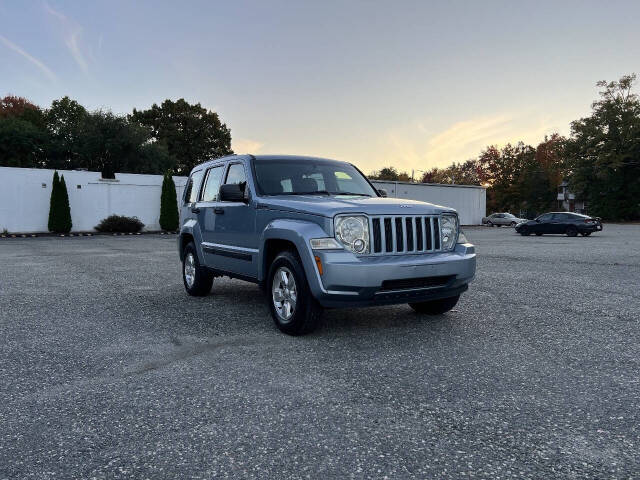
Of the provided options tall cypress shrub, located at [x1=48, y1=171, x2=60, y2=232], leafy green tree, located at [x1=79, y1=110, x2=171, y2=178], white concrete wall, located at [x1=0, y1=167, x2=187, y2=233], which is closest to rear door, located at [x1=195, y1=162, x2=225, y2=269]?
tall cypress shrub, located at [x1=48, y1=171, x2=60, y2=232]

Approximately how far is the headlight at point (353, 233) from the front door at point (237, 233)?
1377 millimetres

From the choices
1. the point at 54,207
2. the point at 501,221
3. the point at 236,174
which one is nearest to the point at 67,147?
the point at 54,207

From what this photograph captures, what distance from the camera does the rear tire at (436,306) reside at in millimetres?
6348

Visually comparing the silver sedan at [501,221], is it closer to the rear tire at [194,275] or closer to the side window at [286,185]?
the rear tire at [194,275]

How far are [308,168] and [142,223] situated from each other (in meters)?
29.2

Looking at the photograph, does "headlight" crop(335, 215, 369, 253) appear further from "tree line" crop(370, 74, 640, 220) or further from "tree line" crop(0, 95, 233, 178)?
"tree line" crop(370, 74, 640, 220)

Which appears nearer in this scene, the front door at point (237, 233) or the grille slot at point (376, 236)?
the grille slot at point (376, 236)

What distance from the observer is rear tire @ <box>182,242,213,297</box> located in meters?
7.96

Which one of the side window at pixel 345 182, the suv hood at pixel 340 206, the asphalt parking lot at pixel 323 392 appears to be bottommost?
the asphalt parking lot at pixel 323 392

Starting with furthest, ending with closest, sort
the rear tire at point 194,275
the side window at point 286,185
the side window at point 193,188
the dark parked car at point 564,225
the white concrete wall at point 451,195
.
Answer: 1. the white concrete wall at point 451,195
2. the dark parked car at point 564,225
3. the side window at point 193,188
4. the rear tire at point 194,275
5. the side window at point 286,185

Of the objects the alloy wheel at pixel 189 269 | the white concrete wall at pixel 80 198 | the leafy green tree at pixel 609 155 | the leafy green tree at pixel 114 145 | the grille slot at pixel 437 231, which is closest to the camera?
the grille slot at pixel 437 231

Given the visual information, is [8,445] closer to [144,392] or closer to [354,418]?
[144,392]

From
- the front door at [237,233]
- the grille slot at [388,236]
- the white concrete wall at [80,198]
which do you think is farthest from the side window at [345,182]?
the white concrete wall at [80,198]

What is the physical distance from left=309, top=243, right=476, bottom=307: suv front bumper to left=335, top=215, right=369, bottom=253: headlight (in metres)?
0.11
